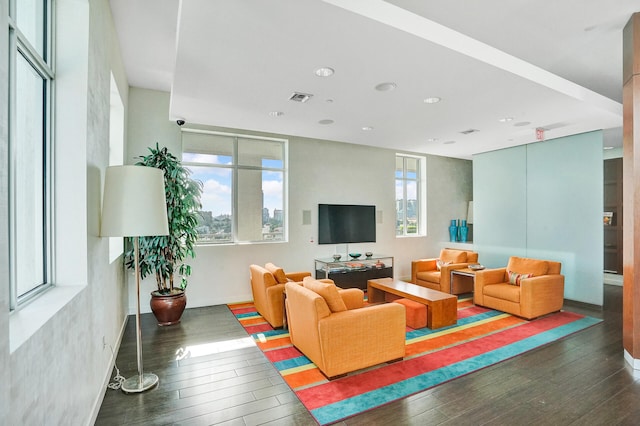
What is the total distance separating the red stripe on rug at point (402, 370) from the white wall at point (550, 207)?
1.97 metres

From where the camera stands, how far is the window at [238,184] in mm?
5512

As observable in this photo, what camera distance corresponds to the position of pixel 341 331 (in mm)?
2883

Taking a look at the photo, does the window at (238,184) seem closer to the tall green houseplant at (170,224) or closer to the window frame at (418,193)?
the tall green houseplant at (170,224)

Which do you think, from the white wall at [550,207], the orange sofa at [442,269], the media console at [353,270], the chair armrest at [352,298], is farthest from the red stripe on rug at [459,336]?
the media console at [353,270]

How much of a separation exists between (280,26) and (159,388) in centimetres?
315

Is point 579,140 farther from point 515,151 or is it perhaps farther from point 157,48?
point 157,48

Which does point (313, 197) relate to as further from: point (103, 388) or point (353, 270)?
point (103, 388)

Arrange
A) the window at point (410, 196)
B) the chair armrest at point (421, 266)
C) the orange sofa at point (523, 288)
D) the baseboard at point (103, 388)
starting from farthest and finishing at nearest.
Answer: the window at point (410, 196), the chair armrest at point (421, 266), the orange sofa at point (523, 288), the baseboard at point (103, 388)

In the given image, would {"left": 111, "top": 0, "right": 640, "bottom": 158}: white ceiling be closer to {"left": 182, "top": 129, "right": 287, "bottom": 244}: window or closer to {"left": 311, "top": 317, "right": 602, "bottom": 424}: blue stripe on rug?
{"left": 182, "top": 129, "right": 287, "bottom": 244}: window

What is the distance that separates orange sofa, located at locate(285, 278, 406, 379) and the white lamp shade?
4.81 ft

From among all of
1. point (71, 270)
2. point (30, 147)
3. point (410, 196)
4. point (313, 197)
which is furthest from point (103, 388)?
point (410, 196)

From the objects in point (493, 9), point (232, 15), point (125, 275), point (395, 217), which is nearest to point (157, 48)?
point (232, 15)

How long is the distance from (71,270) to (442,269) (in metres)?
5.62

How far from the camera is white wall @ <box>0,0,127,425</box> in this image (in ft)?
3.78
